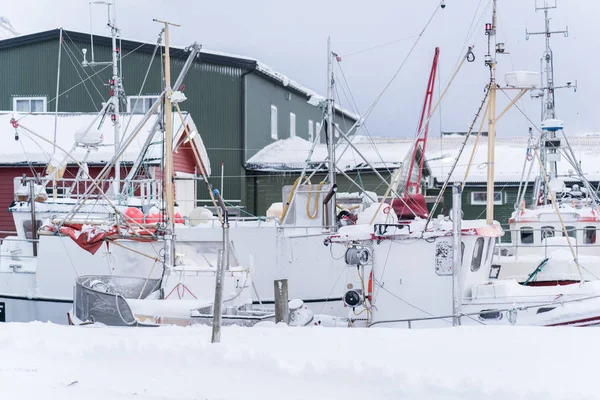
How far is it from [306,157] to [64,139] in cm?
897

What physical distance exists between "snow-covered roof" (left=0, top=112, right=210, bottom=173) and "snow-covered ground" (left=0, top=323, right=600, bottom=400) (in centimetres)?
1529

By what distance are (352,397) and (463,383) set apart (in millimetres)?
1058

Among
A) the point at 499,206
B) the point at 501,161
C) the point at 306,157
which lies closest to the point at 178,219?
the point at 306,157

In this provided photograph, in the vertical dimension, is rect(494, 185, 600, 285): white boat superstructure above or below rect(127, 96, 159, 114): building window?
below

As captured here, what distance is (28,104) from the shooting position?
104ft

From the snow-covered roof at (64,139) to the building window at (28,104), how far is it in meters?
2.71

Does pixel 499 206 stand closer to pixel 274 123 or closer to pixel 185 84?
pixel 274 123

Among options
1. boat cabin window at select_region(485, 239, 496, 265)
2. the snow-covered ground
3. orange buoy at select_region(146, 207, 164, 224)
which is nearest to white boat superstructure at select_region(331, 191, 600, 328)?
boat cabin window at select_region(485, 239, 496, 265)

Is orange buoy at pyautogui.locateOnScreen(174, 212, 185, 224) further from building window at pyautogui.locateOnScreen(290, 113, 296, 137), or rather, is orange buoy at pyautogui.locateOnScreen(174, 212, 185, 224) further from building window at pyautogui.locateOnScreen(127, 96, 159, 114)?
building window at pyautogui.locateOnScreen(290, 113, 296, 137)

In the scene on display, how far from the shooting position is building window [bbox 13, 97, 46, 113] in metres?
31.6

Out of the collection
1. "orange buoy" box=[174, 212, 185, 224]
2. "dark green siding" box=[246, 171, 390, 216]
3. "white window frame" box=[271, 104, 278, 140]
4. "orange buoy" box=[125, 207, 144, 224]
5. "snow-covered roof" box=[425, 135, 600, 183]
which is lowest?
"orange buoy" box=[174, 212, 185, 224]

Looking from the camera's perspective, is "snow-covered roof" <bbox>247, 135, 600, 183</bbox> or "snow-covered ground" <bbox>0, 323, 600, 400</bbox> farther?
"snow-covered roof" <bbox>247, 135, 600, 183</bbox>

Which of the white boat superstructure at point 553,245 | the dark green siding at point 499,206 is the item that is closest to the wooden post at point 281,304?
Answer: the white boat superstructure at point 553,245

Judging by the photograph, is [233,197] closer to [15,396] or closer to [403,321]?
[403,321]
